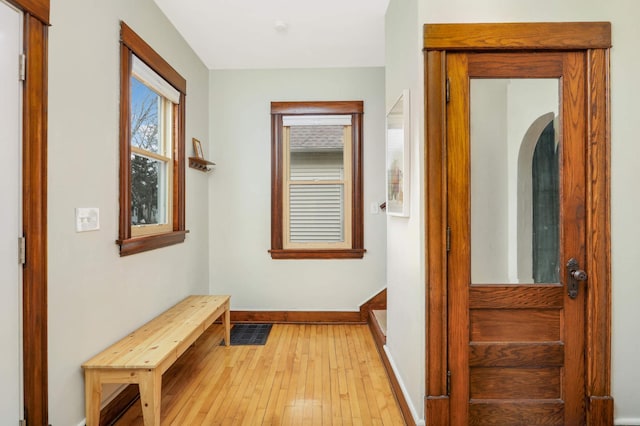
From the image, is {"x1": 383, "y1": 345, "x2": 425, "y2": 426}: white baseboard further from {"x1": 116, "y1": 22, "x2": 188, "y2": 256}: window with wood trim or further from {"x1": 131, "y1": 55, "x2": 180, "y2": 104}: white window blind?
{"x1": 131, "y1": 55, "x2": 180, "y2": 104}: white window blind

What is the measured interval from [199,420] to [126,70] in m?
2.20

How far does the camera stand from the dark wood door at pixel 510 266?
181cm

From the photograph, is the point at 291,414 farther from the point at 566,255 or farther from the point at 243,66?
the point at 243,66

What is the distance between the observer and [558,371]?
1849 millimetres

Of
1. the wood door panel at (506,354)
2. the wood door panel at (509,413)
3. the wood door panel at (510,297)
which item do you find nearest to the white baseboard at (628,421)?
the wood door panel at (509,413)

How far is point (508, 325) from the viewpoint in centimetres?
183

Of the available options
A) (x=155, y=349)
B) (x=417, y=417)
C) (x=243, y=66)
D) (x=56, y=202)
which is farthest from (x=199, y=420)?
(x=243, y=66)

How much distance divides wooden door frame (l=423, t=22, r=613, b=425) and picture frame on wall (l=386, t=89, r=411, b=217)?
225 millimetres

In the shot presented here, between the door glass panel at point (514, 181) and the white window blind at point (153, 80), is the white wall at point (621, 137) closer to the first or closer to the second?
the door glass panel at point (514, 181)

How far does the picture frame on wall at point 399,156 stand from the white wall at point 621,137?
19.9 inches

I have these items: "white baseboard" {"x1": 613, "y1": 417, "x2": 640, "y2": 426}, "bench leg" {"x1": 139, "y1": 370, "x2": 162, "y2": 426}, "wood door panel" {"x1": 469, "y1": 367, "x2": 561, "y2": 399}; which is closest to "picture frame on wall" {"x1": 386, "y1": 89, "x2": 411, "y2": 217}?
"wood door panel" {"x1": 469, "y1": 367, "x2": 561, "y2": 399}

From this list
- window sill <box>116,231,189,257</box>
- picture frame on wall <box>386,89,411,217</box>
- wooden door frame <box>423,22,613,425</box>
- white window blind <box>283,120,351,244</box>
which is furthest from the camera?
white window blind <box>283,120,351,244</box>

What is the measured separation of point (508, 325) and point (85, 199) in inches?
91.9

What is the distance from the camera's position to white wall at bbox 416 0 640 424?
1803 millimetres
